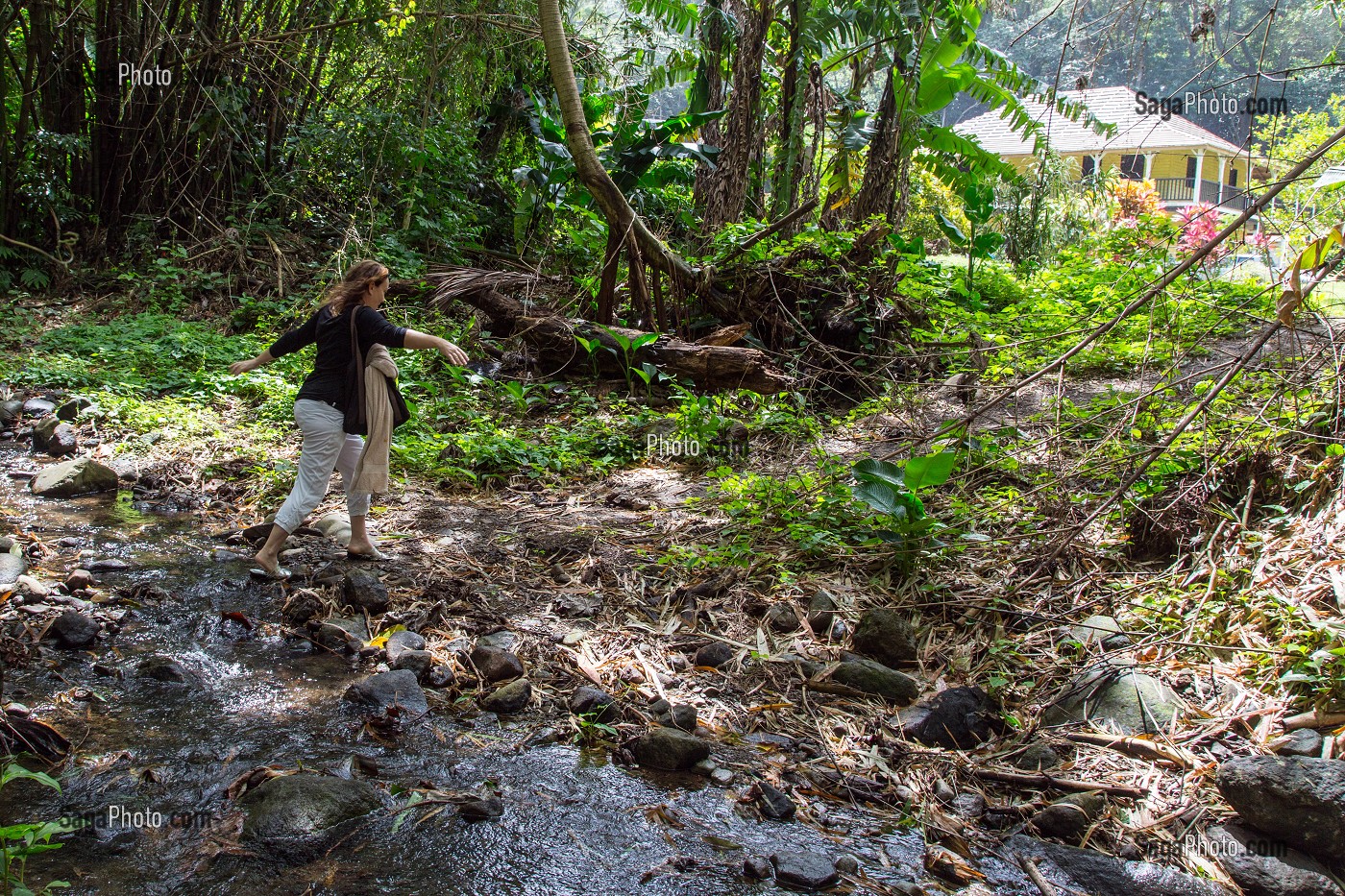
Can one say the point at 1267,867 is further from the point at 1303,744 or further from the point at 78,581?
the point at 78,581

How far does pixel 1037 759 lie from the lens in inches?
132

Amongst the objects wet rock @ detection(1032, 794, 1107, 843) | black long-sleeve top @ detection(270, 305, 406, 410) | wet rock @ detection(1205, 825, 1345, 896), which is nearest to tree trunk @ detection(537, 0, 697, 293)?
black long-sleeve top @ detection(270, 305, 406, 410)

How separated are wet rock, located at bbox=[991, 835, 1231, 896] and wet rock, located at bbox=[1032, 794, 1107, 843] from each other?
59 mm

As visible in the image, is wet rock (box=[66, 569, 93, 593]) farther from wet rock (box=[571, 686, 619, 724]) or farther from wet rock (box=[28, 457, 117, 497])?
wet rock (box=[571, 686, 619, 724])

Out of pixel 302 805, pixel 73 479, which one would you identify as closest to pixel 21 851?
pixel 302 805

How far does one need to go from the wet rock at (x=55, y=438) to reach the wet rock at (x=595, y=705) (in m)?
5.27

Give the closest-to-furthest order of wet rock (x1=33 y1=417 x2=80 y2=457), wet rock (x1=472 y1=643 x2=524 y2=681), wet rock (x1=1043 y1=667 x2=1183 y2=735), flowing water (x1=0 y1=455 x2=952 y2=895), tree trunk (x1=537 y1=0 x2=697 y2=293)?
flowing water (x1=0 y1=455 x2=952 y2=895) → wet rock (x1=1043 y1=667 x2=1183 y2=735) → wet rock (x1=472 y1=643 x2=524 y2=681) → wet rock (x1=33 y1=417 x2=80 y2=457) → tree trunk (x1=537 y1=0 x2=697 y2=293)

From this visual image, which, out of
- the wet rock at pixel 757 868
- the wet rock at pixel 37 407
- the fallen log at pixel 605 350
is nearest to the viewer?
the wet rock at pixel 757 868

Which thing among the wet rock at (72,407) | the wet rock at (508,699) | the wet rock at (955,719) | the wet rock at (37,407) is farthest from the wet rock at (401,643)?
the wet rock at (37,407)

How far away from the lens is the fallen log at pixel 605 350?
7883 millimetres

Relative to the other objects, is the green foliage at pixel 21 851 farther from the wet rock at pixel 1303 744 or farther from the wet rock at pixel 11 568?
the wet rock at pixel 1303 744

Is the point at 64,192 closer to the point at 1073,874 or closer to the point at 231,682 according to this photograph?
the point at 231,682

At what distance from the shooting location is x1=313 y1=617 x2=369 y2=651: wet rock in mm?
4129

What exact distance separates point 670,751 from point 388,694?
3.92 feet
